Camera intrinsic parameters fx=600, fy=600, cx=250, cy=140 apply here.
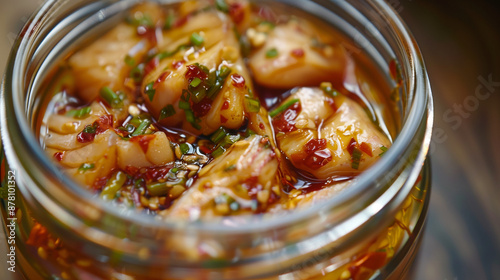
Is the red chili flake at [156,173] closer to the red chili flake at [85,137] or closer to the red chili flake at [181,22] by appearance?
the red chili flake at [85,137]

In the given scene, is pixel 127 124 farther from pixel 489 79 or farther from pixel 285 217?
pixel 489 79

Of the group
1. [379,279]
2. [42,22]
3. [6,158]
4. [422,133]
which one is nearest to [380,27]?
[422,133]

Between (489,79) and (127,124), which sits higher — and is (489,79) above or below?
below

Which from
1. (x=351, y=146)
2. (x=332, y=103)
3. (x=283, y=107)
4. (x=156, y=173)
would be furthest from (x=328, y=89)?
(x=156, y=173)

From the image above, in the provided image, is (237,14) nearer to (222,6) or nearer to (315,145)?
(222,6)

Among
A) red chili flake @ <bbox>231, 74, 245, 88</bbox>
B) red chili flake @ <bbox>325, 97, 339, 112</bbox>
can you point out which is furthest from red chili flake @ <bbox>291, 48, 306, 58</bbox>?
red chili flake @ <bbox>231, 74, 245, 88</bbox>

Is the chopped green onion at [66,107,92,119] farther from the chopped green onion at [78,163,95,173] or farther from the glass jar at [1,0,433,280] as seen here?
the chopped green onion at [78,163,95,173]
